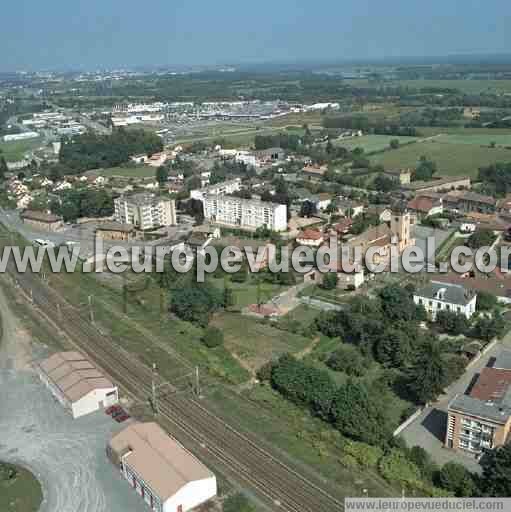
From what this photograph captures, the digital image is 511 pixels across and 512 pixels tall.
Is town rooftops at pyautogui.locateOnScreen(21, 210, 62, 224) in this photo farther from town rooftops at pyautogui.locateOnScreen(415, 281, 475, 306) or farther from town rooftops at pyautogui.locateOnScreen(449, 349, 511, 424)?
town rooftops at pyautogui.locateOnScreen(449, 349, 511, 424)

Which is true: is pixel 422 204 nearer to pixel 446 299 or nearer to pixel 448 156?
pixel 446 299

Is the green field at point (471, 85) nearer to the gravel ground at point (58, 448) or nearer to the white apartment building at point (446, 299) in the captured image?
the white apartment building at point (446, 299)

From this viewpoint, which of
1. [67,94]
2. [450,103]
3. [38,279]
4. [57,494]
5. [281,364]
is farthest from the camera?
[67,94]

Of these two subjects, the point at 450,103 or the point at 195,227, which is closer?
the point at 195,227

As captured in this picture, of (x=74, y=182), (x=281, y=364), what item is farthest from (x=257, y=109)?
(x=281, y=364)

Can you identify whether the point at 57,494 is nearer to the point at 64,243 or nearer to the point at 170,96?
the point at 64,243

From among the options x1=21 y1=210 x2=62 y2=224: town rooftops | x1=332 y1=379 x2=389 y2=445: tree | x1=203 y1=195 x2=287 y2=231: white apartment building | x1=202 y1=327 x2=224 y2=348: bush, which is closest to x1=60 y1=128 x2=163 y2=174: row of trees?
x1=21 y1=210 x2=62 y2=224: town rooftops
